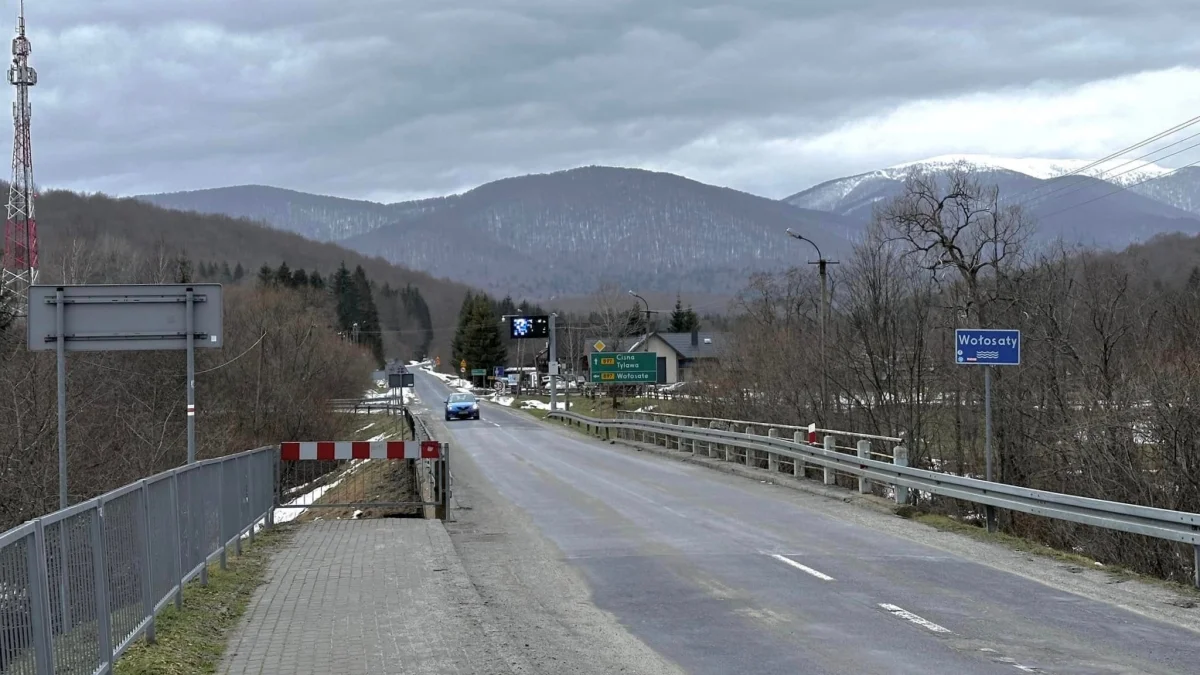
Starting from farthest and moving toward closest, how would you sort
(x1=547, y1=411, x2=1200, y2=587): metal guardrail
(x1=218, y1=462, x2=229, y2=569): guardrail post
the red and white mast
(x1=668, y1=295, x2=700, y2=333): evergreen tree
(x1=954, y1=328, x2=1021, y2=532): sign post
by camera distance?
(x1=668, y1=295, x2=700, y2=333): evergreen tree, the red and white mast, (x1=954, y1=328, x2=1021, y2=532): sign post, (x1=218, y1=462, x2=229, y2=569): guardrail post, (x1=547, y1=411, x2=1200, y2=587): metal guardrail

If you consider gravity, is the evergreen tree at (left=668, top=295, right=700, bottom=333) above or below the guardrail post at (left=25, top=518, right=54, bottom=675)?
above

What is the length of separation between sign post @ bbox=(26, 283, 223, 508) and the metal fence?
2965mm

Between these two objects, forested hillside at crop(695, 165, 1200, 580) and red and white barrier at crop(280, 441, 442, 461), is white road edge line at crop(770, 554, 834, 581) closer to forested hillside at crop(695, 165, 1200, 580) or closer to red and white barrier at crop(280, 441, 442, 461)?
red and white barrier at crop(280, 441, 442, 461)

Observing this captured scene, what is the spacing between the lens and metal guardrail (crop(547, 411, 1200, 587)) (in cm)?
1239

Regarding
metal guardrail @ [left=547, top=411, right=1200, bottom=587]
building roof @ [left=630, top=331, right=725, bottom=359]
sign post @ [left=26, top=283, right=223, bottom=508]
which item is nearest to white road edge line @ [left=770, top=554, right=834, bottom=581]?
metal guardrail @ [left=547, top=411, right=1200, bottom=587]

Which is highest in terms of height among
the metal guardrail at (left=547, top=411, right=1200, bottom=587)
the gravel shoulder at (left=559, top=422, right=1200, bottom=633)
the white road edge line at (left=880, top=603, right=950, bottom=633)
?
the metal guardrail at (left=547, top=411, right=1200, bottom=587)

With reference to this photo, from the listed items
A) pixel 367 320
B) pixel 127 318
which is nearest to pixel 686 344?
pixel 367 320

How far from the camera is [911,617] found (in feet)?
33.9

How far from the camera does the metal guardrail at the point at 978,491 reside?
12391 millimetres

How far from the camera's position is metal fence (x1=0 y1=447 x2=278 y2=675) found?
557 centimetres

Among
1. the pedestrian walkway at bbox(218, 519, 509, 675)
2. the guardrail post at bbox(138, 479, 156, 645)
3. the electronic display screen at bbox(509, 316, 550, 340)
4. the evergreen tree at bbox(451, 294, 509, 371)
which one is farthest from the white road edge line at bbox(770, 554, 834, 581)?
the evergreen tree at bbox(451, 294, 509, 371)

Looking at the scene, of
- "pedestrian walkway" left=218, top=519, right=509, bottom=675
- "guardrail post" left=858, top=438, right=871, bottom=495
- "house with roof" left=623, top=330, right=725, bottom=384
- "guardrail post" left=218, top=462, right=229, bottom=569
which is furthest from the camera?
"house with roof" left=623, top=330, right=725, bottom=384

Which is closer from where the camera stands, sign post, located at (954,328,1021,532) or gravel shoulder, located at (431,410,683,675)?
gravel shoulder, located at (431,410,683,675)

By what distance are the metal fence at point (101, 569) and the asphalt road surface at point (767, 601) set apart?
9.62 feet
